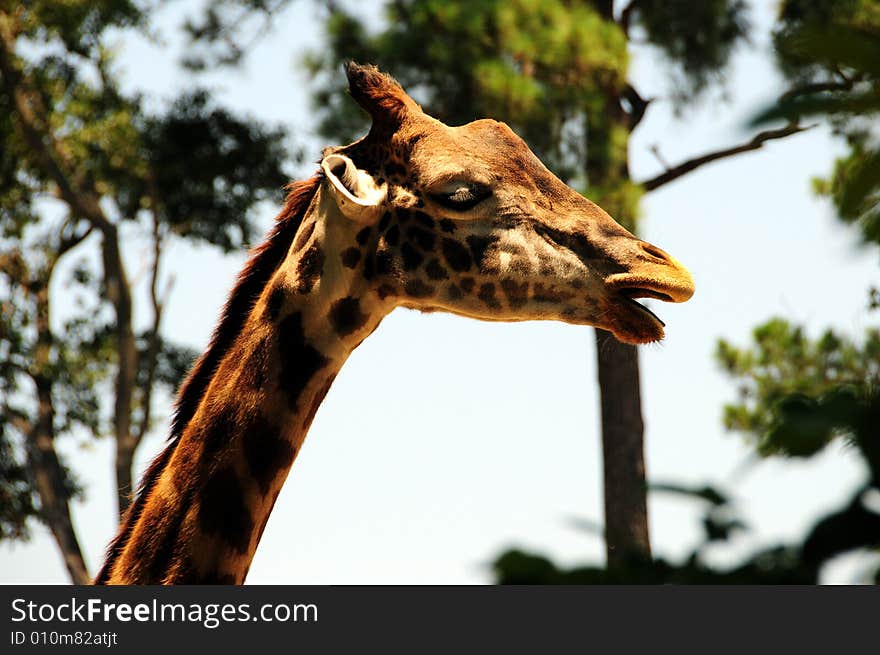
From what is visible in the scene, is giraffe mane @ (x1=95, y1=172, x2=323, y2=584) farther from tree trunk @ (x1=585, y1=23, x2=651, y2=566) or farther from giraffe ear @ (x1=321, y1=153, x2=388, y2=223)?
tree trunk @ (x1=585, y1=23, x2=651, y2=566)

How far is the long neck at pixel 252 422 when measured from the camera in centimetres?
385

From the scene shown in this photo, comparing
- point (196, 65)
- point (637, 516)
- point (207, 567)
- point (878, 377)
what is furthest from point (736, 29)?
point (878, 377)

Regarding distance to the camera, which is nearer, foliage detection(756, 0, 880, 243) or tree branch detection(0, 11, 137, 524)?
foliage detection(756, 0, 880, 243)

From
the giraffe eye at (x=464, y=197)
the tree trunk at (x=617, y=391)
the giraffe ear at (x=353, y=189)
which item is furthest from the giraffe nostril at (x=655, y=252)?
the tree trunk at (x=617, y=391)

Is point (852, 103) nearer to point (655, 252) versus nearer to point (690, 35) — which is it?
point (655, 252)

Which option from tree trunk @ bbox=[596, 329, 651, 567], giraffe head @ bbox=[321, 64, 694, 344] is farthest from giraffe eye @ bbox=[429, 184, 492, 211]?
tree trunk @ bbox=[596, 329, 651, 567]

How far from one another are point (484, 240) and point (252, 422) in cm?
100

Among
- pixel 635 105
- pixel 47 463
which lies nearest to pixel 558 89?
pixel 635 105

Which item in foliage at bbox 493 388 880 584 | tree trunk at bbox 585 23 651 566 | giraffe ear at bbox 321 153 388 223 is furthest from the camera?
tree trunk at bbox 585 23 651 566

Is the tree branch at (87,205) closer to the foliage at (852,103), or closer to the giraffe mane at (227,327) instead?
the giraffe mane at (227,327)

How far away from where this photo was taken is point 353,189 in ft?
13.9

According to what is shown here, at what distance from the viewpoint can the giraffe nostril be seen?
404cm

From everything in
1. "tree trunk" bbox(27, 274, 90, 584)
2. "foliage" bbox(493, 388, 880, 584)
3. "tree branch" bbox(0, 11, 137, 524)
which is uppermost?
"tree branch" bbox(0, 11, 137, 524)

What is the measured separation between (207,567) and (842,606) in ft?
8.82
